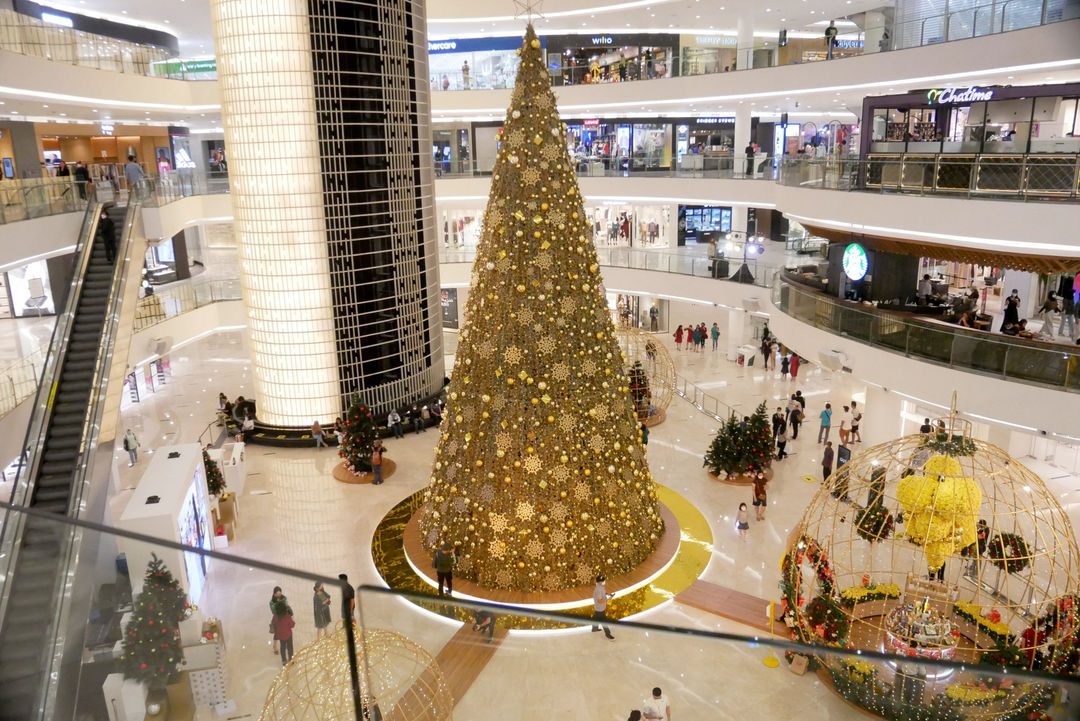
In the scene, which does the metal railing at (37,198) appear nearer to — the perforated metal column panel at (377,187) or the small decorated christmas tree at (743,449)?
the perforated metal column panel at (377,187)

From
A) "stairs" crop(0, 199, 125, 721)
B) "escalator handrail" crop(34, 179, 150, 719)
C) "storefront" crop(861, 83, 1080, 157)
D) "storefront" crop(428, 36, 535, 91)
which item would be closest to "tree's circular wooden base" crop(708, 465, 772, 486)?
"storefront" crop(861, 83, 1080, 157)

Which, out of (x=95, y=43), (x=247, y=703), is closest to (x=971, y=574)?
(x=247, y=703)

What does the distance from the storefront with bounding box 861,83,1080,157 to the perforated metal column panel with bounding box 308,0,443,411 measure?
1193 centimetres

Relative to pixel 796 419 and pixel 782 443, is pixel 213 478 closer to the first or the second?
pixel 782 443

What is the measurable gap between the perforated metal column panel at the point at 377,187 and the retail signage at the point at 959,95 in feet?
42.8

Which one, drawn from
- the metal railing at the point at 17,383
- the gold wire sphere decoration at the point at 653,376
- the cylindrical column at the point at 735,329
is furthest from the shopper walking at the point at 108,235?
the cylindrical column at the point at 735,329

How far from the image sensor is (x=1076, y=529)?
15.0 m

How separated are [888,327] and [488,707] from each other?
13.8 m

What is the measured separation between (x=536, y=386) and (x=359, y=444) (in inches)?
297

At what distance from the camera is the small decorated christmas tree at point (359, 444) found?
57.8 ft

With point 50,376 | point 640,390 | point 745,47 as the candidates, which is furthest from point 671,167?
point 50,376

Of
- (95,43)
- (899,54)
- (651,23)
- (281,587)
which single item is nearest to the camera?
(281,587)

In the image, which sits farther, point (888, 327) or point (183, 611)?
point (888, 327)

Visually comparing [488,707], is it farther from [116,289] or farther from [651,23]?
[651,23]
